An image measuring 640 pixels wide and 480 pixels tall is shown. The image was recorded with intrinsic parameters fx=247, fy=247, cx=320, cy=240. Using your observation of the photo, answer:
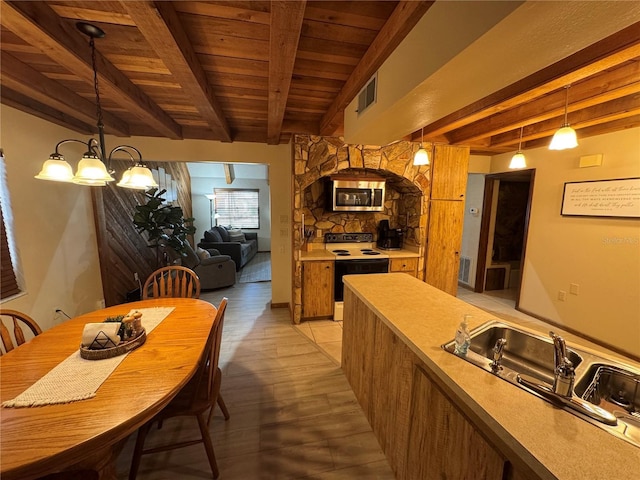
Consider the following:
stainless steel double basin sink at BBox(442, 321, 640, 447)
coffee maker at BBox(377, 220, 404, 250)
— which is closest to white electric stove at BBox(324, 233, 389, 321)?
coffee maker at BBox(377, 220, 404, 250)

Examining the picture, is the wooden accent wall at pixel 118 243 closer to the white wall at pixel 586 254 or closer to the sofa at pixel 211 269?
the sofa at pixel 211 269

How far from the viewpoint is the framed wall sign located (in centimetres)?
264

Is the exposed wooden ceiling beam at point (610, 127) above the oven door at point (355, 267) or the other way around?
above

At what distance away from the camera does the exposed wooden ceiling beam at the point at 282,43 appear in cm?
108

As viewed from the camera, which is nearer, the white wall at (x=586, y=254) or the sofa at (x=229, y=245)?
the white wall at (x=586, y=254)

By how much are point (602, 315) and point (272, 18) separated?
4.35m

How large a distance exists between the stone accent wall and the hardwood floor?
36.6 inches

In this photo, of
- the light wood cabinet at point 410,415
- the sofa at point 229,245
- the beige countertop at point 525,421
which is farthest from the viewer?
the sofa at point 229,245

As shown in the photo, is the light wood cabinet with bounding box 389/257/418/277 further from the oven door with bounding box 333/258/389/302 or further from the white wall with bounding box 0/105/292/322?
the white wall with bounding box 0/105/292/322

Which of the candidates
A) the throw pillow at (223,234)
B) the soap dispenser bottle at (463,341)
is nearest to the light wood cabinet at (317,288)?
the soap dispenser bottle at (463,341)

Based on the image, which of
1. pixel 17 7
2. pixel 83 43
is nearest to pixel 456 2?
pixel 17 7

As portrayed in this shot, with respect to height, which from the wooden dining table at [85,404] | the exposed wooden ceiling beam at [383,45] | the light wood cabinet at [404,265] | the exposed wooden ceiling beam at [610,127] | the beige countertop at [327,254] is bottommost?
the wooden dining table at [85,404]

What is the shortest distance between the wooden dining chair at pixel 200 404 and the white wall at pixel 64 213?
1.96m

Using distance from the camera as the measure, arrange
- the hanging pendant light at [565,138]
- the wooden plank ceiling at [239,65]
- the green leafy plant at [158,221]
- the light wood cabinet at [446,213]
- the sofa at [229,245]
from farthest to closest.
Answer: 1. the sofa at [229,245]
2. the light wood cabinet at [446,213]
3. the green leafy plant at [158,221]
4. the hanging pendant light at [565,138]
5. the wooden plank ceiling at [239,65]
